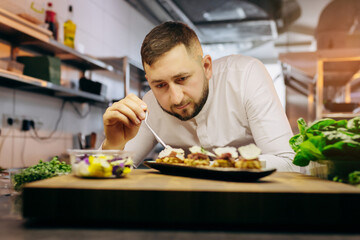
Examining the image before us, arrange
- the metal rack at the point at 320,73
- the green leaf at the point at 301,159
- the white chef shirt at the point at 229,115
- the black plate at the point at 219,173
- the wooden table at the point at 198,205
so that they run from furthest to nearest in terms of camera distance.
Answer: the metal rack at the point at 320,73 < the white chef shirt at the point at 229,115 < the green leaf at the point at 301,159 < the black plate at the point at 219,173 < the wooden table at the point at 198,205

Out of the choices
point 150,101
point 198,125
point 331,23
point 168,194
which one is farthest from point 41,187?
point 331,23

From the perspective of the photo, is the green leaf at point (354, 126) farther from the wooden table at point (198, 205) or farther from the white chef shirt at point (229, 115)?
the white chef shirt at point (229, 115)

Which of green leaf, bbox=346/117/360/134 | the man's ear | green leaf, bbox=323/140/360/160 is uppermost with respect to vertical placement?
the man's ear

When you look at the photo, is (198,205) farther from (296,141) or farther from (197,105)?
(197,105)

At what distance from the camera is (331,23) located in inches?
167

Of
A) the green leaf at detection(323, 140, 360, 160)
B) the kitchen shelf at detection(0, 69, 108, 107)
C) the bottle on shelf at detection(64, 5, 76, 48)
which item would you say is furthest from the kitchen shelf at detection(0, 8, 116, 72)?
the green leaf at detection(323, 140, 360, 160)

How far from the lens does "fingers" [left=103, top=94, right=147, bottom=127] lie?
1187 mm

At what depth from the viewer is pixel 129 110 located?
3.93 feet

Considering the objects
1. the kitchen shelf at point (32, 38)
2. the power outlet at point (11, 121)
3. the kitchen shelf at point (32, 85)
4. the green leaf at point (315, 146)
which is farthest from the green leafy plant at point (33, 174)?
the power outlet at point (11, 121)

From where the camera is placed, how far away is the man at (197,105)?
1.39m

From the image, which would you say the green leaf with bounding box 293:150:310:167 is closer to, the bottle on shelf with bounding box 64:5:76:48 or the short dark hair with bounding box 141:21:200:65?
the short dark hair with bounding box 141:21:200:65

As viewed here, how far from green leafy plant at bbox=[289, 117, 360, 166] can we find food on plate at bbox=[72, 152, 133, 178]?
449 millimetres

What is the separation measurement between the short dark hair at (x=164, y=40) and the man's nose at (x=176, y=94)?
0.14m

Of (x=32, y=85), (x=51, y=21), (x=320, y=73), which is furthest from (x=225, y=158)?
(x=320, y=73)
